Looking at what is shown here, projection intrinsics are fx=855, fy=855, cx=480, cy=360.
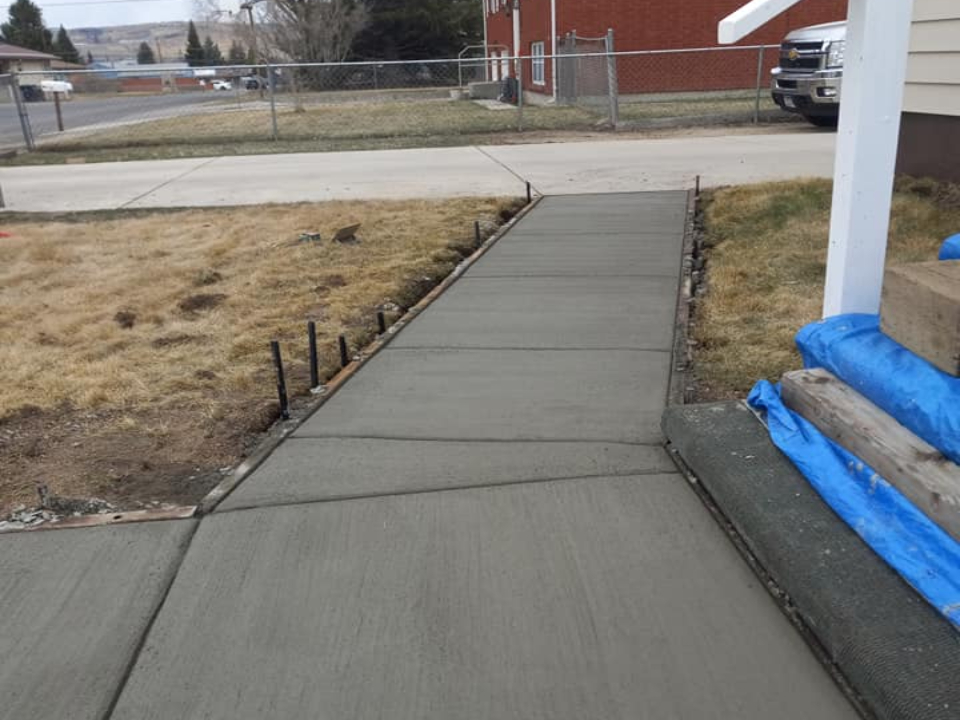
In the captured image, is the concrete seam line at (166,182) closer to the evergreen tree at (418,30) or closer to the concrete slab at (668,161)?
the concrete slab at (668,161)

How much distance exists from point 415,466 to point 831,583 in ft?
5.23

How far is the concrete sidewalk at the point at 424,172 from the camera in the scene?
1076cm

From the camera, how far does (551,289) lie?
580 centimetres

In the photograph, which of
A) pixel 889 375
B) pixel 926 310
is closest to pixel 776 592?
pixel 889 375

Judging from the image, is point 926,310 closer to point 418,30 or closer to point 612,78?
point 612,78

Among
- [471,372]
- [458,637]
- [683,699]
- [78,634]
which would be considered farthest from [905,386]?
[78,634]

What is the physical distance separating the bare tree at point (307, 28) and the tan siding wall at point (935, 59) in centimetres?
3224

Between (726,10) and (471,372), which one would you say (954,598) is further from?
(726,10)

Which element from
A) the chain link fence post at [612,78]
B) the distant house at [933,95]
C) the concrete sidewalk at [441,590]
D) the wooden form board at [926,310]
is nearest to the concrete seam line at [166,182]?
the chain link fence post at [612,78]

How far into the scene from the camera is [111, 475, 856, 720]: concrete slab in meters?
2.13

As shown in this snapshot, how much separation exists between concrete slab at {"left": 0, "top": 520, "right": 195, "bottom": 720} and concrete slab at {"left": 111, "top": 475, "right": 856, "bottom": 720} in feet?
0.28

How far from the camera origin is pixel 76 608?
2.57 meters

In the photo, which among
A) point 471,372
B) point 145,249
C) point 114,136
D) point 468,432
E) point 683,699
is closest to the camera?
point 683,699

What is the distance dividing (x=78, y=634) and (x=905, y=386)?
2.60 m
